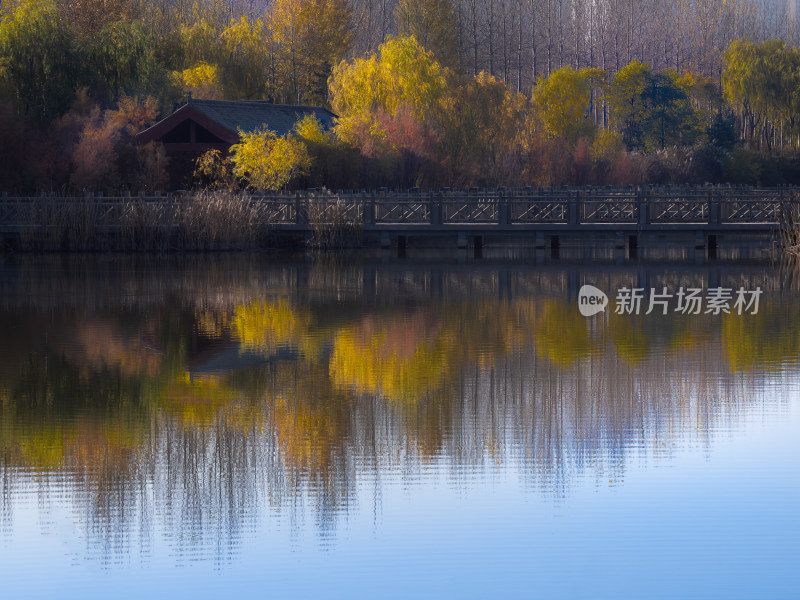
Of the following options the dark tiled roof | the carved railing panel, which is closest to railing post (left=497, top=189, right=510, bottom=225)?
the carved railing panel

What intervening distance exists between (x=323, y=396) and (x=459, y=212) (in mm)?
25821

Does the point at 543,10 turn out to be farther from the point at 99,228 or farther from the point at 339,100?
the point at 99,228

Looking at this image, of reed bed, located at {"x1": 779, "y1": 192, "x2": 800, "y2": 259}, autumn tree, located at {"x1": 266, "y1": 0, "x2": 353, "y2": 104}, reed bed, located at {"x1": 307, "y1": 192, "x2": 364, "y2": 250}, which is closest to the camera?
reed bed, located at {"x1": 779, "y1": 192, "x2": 800, "y2": 259}

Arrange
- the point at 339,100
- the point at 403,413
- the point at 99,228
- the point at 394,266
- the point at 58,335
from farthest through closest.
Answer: the point at 339,100
the point at 99,228
the point at 394,266
the point at 58,335
the point at 403,413

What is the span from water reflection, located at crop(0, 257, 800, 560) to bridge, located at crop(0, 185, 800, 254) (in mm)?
14366

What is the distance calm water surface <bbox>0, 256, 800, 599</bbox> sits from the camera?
6797 millimetres

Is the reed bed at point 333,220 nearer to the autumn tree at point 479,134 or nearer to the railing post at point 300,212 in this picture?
the railing post at point 300,212

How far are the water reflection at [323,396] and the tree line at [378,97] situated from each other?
1996cm

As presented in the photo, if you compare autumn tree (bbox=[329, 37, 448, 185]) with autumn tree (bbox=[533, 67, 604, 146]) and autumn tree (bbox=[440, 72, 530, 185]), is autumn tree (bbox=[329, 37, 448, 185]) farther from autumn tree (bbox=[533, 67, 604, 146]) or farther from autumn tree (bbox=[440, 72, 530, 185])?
autumn tree (bbox=[533, 67, 604, 146])

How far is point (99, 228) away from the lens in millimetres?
35781

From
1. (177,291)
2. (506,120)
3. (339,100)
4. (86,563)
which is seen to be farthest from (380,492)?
(506,120)

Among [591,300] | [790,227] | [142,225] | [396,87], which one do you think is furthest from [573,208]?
[396,87]

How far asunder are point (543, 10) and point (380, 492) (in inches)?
4105

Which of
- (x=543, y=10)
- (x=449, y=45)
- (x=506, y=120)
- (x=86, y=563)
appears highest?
(x=543, y=10)
